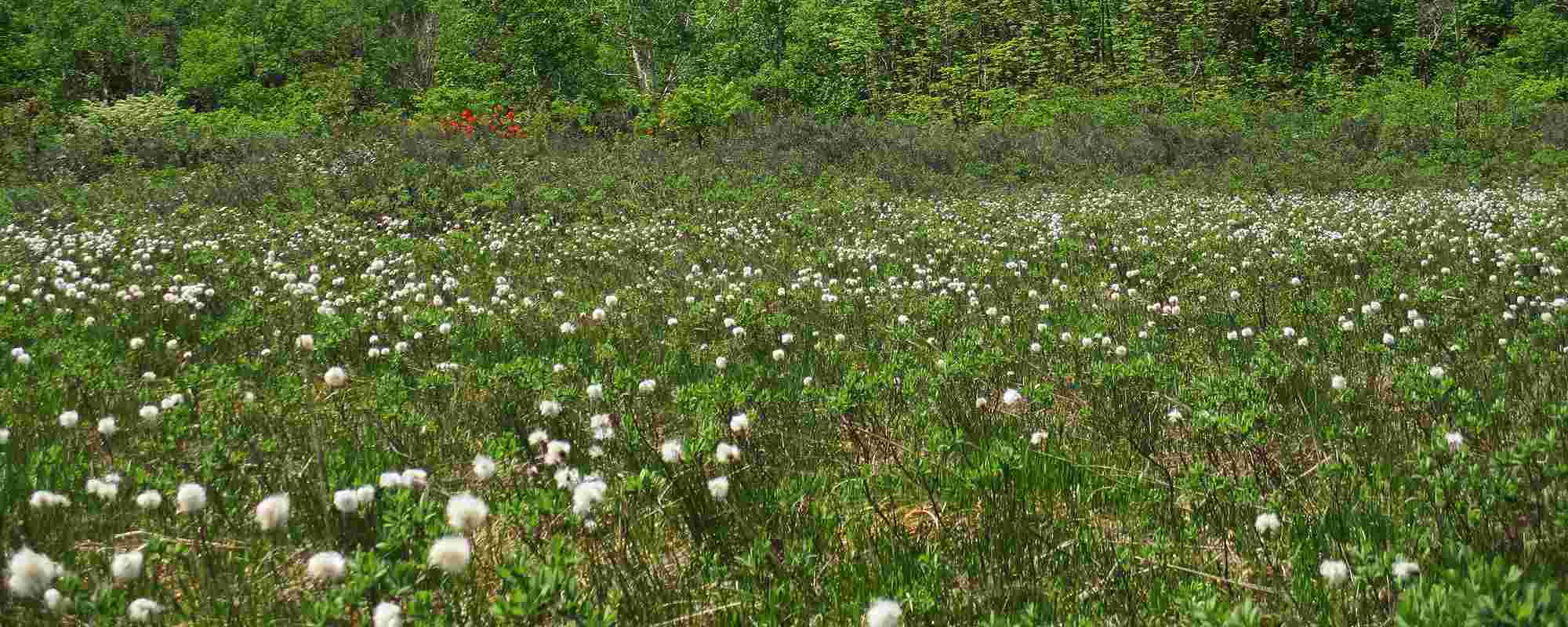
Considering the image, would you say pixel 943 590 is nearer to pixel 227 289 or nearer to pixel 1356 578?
pixel 1356 578

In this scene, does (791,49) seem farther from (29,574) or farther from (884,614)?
(29,574)

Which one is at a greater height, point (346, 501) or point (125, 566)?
point (125, 566)

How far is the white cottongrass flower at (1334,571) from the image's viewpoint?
88.0 inches

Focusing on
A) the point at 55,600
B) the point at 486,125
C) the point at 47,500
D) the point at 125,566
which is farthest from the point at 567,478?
the point at 486,125

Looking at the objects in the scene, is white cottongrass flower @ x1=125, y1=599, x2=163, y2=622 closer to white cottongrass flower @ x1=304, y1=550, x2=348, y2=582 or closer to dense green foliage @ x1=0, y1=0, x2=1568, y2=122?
white cottongrass flower @ x1=304, y1=550, x2=348, y2=582

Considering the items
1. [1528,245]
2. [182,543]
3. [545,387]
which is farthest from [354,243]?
[1528,245]

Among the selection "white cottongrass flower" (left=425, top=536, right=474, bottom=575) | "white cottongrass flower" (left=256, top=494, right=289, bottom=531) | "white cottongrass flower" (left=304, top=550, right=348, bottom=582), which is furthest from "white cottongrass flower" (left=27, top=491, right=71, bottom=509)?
"white cottongrass flower" (left=425, top=536, right=474, bottom=575)

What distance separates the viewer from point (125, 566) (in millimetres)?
2057

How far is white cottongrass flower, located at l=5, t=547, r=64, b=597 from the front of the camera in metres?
1.76

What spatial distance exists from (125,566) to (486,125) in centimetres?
2341

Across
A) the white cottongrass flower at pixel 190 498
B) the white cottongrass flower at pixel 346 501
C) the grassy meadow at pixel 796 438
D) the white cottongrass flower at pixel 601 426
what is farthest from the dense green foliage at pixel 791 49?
the white cottongrass flower at pixel 190 498

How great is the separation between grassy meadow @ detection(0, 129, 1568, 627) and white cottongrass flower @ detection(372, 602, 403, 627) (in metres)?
0.01

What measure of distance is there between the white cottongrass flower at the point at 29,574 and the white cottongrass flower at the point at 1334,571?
327 centimetres

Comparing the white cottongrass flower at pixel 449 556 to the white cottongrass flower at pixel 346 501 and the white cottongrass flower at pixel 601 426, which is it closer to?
the white cottongrass flower at pixel 346 501
